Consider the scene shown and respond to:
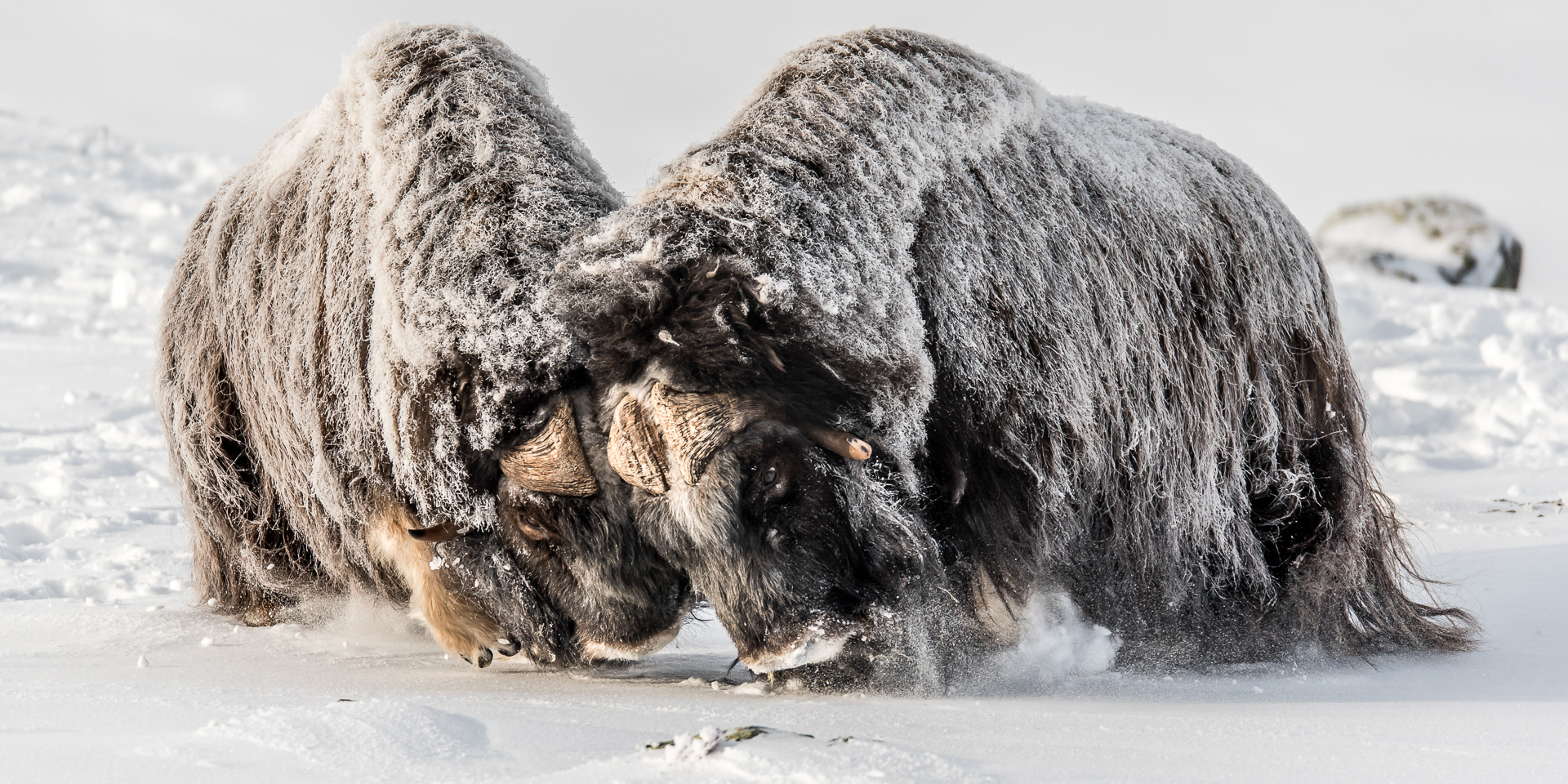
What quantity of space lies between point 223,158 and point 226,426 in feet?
32.3

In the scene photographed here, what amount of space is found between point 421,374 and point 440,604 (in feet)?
1.43

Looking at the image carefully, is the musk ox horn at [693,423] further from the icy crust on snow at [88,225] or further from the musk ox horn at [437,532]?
the icy crust on snow at [88,225]

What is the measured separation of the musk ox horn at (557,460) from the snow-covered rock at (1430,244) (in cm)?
951

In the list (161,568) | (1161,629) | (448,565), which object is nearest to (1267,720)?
(1161,629)

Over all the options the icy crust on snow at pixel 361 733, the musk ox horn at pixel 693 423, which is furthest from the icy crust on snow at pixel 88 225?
the icy crust on snow at pixel 361 733

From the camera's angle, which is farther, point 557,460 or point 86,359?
point 86,359

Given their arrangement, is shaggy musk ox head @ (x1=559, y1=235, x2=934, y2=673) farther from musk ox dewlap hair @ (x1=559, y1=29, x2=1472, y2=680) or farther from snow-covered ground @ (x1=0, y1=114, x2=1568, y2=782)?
snow-covered ground @ (x1=0, y1=114, x2=1568, y2=782)

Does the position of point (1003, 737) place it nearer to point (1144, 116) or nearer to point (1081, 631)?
point (1081, 631)

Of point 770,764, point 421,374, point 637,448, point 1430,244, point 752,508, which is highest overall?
point 1430,244

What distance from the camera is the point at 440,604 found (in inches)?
82.2

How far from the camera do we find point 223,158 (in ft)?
36.6

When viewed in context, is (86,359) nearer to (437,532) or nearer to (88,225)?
(88,225)

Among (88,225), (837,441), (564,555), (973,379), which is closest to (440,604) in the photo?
(564,555)

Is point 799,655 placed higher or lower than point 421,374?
lower
